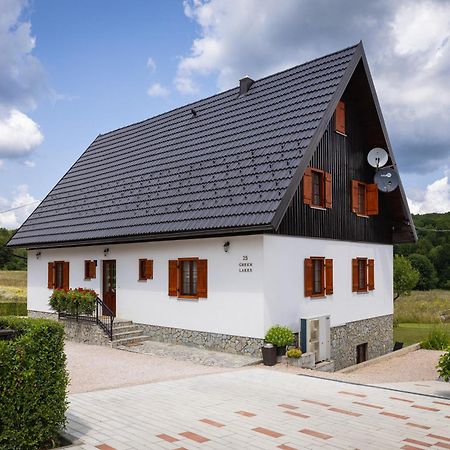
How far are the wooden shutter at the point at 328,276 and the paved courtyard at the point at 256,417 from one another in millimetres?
5210

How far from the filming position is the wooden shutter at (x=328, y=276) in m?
15.4

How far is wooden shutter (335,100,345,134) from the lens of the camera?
53.4 feet

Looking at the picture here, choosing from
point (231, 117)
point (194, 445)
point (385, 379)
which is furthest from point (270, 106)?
point (194, 445)

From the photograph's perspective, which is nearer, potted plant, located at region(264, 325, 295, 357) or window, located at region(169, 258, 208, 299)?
potted plant, located at region(264, 325, 295, 357)

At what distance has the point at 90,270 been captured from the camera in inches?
741

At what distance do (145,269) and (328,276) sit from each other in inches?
234

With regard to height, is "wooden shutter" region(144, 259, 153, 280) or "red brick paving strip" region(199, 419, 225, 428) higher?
"wooden shutter" region(144, 259, 153, 280)

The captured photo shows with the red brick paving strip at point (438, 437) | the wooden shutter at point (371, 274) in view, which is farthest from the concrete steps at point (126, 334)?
the red brick paving strip at point (438, 437)

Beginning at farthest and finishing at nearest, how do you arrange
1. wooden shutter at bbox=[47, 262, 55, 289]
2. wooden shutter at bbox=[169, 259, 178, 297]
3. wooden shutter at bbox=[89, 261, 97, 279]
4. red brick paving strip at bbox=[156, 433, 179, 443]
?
wooden shutter at bbox=[47, 262, 55, 289] < wooden shutter at bbox=[89, 261, 97, 279] < wooden shutter at bbox=[169, 259, 178, 297] < red brick paving strip at bbox=[156, 433, 179, 443]

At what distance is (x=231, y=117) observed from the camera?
17.7m

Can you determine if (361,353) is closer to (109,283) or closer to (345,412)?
(109,283)

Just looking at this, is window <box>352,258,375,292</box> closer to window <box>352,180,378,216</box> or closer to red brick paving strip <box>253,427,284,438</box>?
window <box>352,180,378,216</box>

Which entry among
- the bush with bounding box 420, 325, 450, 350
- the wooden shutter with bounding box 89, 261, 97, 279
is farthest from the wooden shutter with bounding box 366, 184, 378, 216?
the wooden shutter with bounding box 89, 261, 97, 279

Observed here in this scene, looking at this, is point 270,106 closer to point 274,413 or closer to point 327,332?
point 327,332
